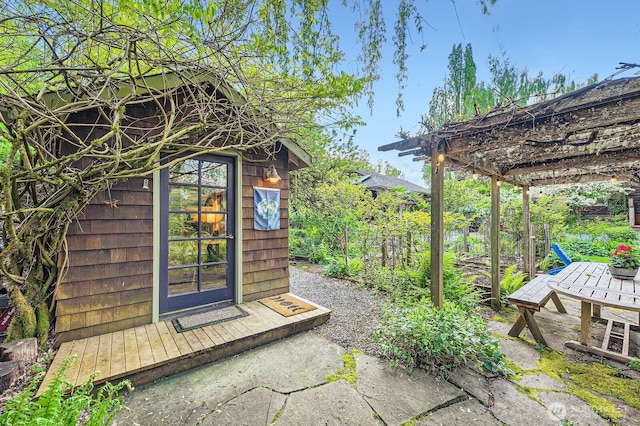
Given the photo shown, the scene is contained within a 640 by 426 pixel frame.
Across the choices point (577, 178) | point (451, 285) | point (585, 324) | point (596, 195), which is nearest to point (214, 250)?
point (451, 285)

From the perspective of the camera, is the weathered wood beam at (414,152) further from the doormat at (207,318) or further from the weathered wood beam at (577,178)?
the weathered wood beam at (577,178)

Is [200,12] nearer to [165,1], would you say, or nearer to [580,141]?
[165,1]

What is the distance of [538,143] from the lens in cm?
291

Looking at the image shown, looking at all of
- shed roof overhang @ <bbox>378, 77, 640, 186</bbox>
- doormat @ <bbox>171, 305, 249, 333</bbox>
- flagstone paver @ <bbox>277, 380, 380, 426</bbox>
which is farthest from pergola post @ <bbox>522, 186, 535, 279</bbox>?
doormat @ <bbox>171, 305, 249, 333</bbox>

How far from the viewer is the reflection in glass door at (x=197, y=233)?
3.34 meters

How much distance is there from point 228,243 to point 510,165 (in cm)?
462

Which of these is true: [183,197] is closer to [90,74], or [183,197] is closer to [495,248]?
[90,74]

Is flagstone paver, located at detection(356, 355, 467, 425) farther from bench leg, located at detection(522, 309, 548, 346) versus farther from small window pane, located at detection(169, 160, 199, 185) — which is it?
small window pane, located at detection(169, 160, 199, 185)

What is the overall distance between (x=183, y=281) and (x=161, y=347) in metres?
0.99

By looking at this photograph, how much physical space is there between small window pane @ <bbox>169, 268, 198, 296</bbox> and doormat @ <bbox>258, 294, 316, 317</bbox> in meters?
0.98

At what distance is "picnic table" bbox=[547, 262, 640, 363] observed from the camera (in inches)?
102

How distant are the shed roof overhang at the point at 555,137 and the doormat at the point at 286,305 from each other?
2.48 meters

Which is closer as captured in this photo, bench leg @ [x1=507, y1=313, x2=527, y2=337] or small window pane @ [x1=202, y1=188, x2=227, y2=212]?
bench leg @ [x1=507, y1=313, x2=527, y2=337]

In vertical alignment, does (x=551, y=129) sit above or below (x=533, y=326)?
above
